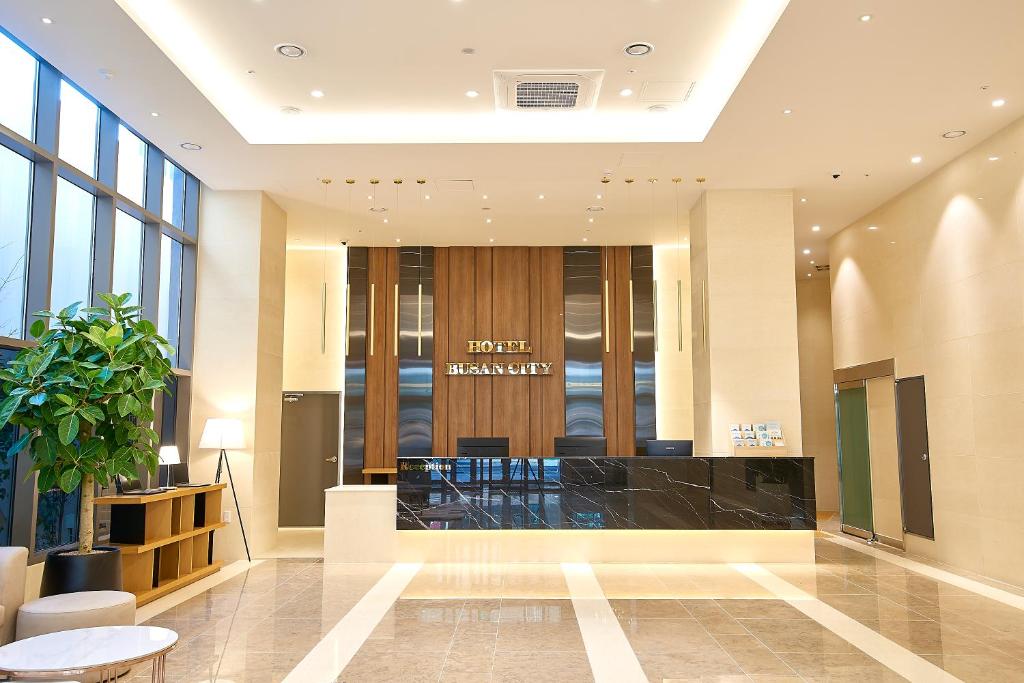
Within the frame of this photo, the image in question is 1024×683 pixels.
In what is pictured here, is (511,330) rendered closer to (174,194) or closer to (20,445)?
(174,194)

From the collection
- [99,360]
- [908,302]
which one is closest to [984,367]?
[908,302]

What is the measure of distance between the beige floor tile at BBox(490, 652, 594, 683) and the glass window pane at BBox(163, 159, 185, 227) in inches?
260

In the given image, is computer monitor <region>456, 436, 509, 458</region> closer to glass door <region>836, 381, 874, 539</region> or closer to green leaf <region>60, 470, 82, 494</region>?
green leaf <region>60, 470, 82, 494</region>

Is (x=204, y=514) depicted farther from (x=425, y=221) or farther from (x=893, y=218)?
(x=893, y=218)

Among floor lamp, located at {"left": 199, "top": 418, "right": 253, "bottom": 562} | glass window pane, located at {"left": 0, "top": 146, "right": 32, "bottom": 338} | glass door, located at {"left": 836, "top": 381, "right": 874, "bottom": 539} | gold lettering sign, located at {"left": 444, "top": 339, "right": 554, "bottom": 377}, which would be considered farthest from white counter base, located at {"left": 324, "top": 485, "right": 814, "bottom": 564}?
glass window pane, located at {"left": 0, "top": 146, "right": 32, "bottom": 338}

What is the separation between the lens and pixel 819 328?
49.5 ft

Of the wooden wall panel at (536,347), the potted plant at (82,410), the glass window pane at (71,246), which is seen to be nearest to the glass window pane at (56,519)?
the potted plant at (82,410)

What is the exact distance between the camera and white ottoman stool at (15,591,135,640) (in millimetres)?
4625

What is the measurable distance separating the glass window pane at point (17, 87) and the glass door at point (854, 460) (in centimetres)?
1044

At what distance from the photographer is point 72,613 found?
468 centimetres

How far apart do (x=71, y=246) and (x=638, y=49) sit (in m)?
5.41

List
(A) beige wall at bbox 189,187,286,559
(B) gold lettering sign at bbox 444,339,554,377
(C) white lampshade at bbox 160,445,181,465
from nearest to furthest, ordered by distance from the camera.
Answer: (C) white lampshade at bbox 160,445,181,465 < (A) beige wall at bbox 189,187,286,559 < (B) gold lettering sign at bbox 444,339,554,377

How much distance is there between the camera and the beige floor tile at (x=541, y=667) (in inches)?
189

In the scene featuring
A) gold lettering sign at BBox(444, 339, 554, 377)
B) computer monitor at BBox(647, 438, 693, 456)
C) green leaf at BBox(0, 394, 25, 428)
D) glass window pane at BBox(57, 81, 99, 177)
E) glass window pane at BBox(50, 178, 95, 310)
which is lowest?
computer monitor at BBox(647, 438, 693, 456)
